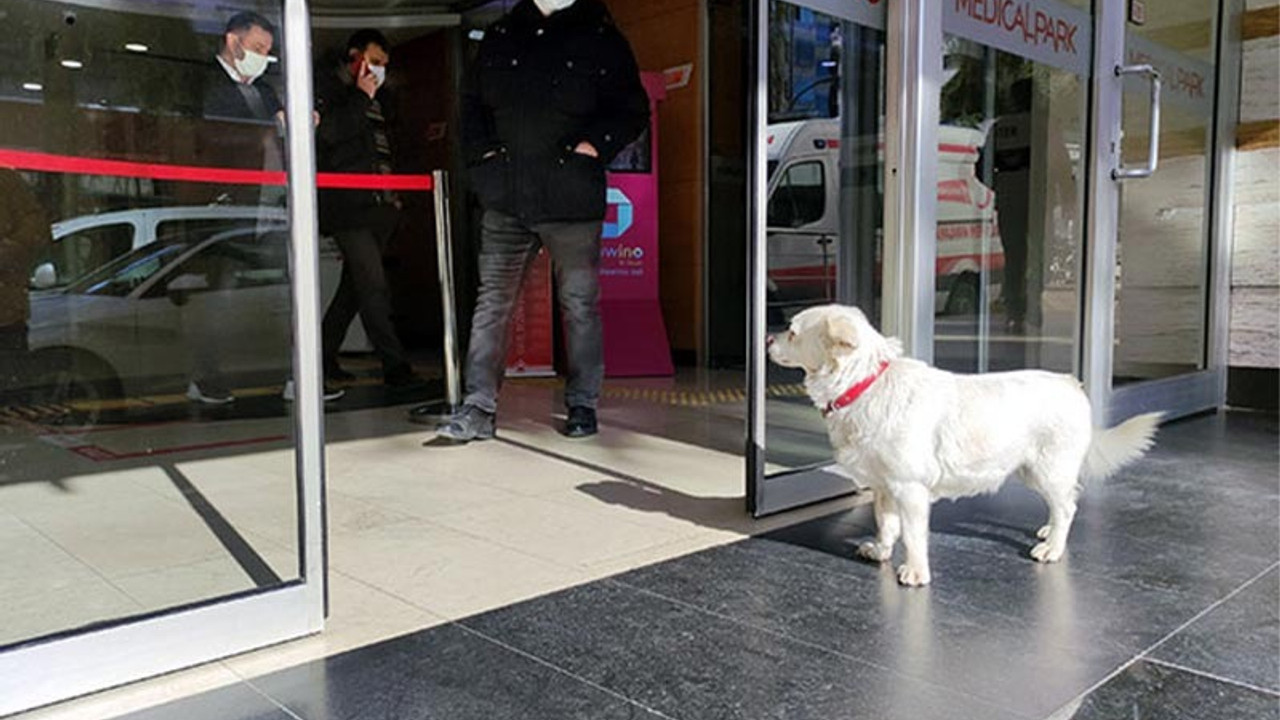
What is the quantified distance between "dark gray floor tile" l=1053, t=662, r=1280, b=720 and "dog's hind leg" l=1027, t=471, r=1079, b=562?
2.37 feet

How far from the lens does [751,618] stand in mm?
2178

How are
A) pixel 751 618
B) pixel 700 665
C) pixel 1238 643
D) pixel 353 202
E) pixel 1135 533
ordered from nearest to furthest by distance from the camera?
pixel 700 665
pixel 1238 643
pixel 751 618
pixel 1135 533
pixel 353 202

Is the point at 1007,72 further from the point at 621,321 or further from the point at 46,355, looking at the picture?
the point at 46,355

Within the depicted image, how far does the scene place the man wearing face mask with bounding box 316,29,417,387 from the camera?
5.20m

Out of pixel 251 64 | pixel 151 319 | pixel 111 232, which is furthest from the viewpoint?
pixel 151 319

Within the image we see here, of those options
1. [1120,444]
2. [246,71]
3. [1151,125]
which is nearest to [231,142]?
[246,71]

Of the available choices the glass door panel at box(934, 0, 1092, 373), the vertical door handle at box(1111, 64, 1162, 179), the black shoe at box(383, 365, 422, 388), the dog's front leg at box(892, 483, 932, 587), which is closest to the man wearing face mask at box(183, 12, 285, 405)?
the black shoe at box(383, 365, 422, 388)

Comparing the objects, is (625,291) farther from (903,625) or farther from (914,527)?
(903,625)

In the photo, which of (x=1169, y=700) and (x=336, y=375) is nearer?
(x=1169, y=700)

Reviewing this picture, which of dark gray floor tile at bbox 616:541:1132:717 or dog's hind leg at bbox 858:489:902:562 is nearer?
dark gray floor tile at bbox 616:541:1132:717

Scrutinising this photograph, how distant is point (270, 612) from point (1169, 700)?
1741mm

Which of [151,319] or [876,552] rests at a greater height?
[151,319]

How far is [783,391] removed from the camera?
3146 millimetres

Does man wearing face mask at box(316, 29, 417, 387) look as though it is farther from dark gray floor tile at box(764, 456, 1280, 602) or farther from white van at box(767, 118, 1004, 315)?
dark gray floor tile at box(764, 456, 1280, 602)
